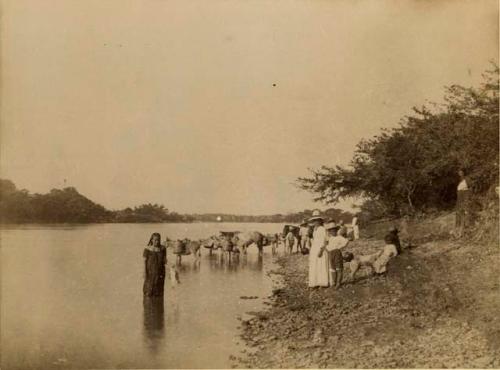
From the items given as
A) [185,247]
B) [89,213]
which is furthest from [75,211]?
[185,247]

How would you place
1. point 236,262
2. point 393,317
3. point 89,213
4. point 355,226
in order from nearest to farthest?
1. point 393,317
2. point 89,213
3. point 355,226
4. point 236,262

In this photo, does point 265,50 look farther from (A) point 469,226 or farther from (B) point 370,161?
(A) point 469,226

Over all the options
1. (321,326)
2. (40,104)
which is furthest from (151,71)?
(321,326)

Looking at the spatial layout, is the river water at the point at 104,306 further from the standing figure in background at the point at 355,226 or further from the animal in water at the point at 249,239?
the standing figure in background at the point at 355,226

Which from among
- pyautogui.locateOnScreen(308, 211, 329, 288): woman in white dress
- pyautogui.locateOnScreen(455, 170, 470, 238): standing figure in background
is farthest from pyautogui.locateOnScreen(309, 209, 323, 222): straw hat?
pyautogui.locateOnScreen(455, 170, 470, 238): standing figure in background

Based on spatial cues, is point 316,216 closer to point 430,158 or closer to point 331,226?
point 331,226

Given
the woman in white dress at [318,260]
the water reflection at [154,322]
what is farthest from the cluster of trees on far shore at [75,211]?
the woman in white dress at [318,260]

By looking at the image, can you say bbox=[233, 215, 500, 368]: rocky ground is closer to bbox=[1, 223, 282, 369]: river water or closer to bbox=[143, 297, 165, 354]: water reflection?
bbox=[1, 223, 282, 369]: river water
